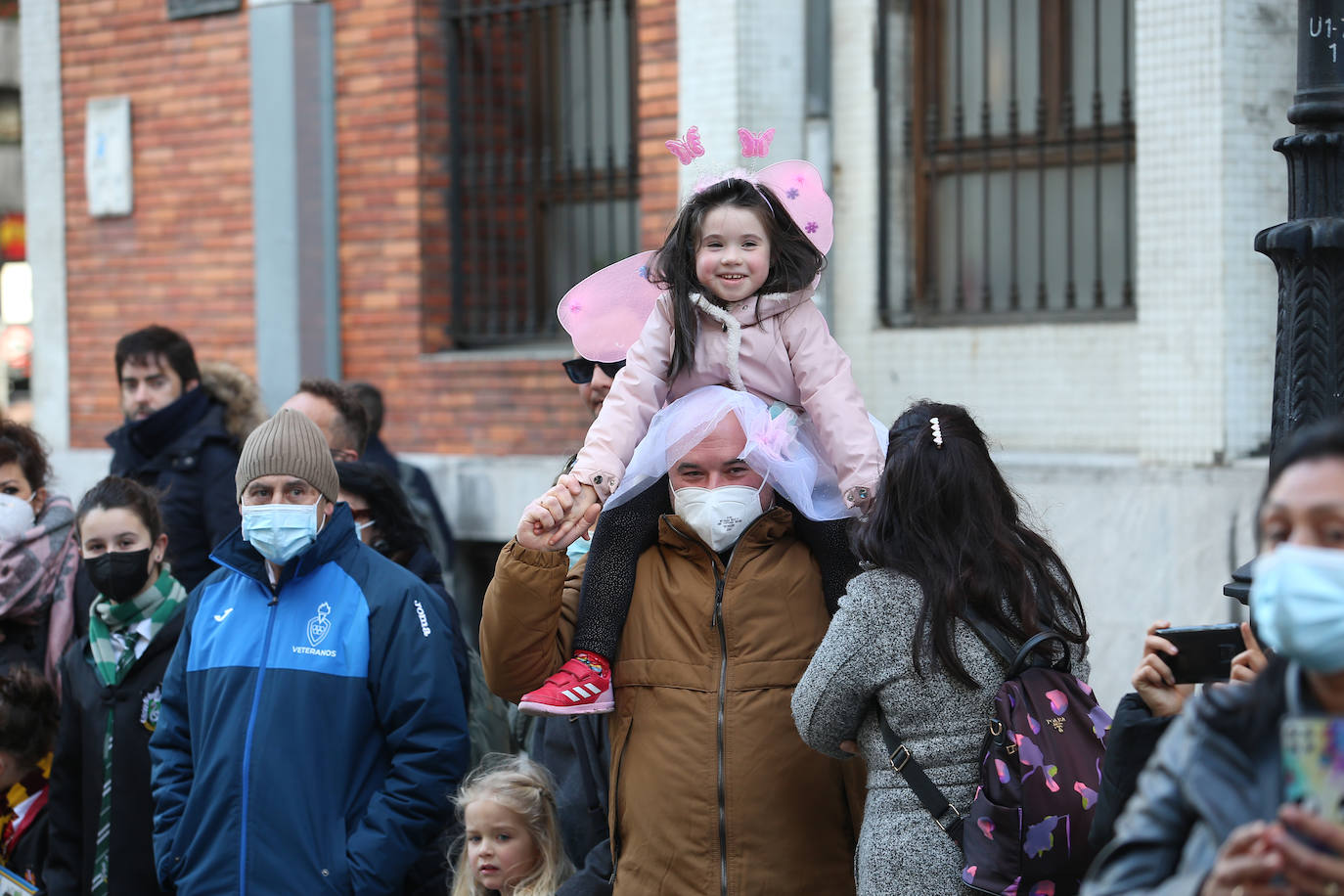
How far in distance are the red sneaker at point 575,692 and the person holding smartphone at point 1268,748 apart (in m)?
1.51

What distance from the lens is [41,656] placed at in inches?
193

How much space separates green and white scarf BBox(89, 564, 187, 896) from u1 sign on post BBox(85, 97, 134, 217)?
16.8 feet

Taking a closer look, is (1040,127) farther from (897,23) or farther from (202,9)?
(202,9)

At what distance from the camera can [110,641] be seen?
4.36 metres

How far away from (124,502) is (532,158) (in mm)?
4154

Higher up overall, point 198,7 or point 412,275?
point 198,7

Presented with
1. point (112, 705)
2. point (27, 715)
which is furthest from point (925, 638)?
point (27, 715)

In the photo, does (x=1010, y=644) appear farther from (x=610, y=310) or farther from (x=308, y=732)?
(x=308, y=732)

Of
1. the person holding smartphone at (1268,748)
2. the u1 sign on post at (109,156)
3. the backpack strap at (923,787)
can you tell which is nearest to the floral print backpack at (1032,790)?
the backpack strap at (923,787)

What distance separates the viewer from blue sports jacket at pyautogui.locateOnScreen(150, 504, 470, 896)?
3.69m

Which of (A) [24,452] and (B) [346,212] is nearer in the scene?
(A) [24,452]

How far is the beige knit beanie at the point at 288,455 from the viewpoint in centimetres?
390

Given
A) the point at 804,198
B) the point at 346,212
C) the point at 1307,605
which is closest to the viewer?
the point at 1307,605


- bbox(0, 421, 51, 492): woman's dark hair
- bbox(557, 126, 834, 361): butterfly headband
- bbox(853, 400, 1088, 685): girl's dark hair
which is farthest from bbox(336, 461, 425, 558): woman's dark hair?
bbox(853, 400, 1088, 685): girl's dark hair
